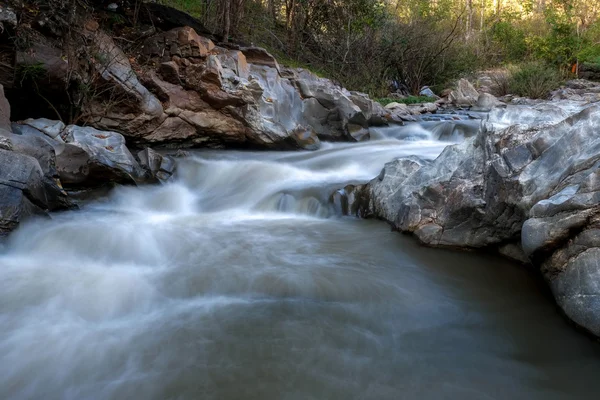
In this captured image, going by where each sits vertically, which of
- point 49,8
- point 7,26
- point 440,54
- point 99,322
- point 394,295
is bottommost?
point 99,322

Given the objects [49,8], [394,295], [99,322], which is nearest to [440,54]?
[49,8]

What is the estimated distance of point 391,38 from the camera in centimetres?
1499

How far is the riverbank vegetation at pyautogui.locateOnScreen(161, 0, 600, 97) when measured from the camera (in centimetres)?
1186

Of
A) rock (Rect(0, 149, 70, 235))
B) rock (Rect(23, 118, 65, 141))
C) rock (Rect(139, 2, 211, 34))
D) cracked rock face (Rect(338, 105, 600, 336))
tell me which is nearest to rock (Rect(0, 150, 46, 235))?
rock (Rect(0, 149, 70, 235))

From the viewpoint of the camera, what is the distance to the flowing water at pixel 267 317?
7.29 ft

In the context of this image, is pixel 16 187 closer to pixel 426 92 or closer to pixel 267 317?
pixel 267 317

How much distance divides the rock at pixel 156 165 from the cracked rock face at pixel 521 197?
276 centimetres

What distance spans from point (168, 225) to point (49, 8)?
12.0 ft

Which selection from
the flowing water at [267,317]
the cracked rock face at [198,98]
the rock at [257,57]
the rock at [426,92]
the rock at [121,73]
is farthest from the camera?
the rock at [426,92]

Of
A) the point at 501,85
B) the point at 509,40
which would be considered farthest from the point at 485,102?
the point at 509,40

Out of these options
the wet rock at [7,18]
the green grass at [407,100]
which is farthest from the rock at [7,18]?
the green grass at [407,100]

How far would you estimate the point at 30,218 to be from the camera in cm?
416

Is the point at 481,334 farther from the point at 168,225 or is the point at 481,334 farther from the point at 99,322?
the point at 168,225

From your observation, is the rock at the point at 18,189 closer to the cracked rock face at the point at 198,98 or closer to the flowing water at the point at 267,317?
the flowing water at the point at 267,317
